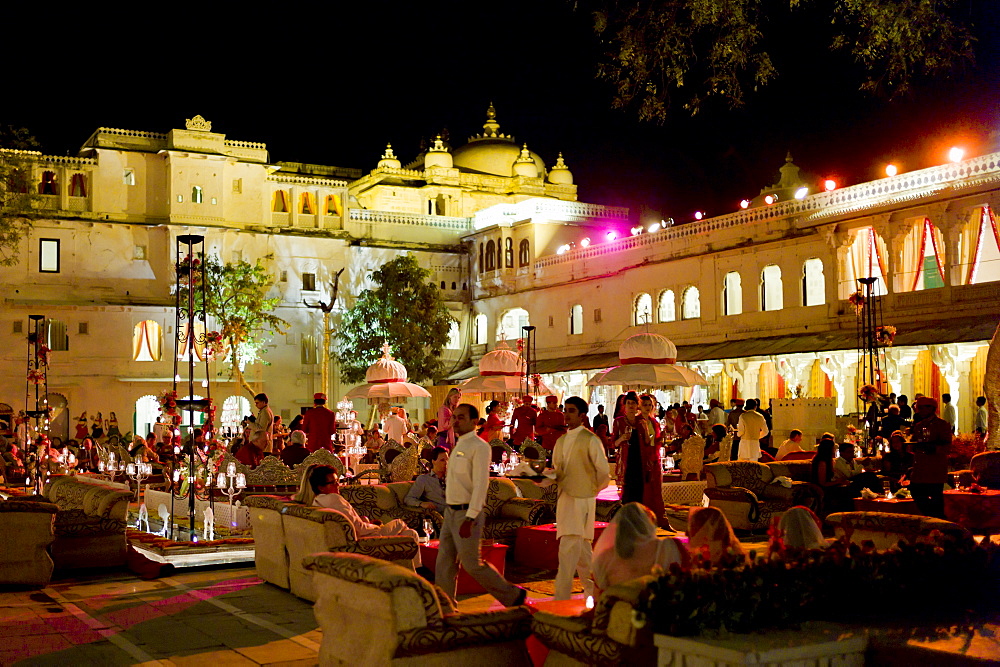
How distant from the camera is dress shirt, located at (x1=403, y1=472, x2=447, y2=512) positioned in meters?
8.12

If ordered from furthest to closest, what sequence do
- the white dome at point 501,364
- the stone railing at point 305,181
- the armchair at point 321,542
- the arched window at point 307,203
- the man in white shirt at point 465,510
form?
the arched window at point 307,203 → the stone railing at point 305,181 → the white dome at point 501,364 → the armchair at point 321,542 → the man in white shirt at point 465,510

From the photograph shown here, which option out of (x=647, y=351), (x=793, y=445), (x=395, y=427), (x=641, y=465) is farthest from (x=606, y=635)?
(x=395, y=427)

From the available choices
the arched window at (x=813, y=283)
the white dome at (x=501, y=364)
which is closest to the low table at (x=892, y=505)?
the white dome at (x=501, y=364)

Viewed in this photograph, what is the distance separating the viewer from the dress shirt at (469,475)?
708 cm

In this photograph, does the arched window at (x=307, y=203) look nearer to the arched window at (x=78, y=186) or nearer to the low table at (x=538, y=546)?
the arched window at (x=78, y=186)

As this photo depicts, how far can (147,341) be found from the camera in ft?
119

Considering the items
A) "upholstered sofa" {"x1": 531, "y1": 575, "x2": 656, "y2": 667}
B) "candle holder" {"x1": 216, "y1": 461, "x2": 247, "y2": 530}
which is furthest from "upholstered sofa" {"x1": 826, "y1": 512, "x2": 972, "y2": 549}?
"candle holder" {"x1": 216, "y1": 461, "x2": 247, "y2": 530}

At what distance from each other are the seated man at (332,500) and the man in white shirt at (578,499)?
149 cm

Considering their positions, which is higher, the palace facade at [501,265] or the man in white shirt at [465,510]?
the palace facade at [501,265]

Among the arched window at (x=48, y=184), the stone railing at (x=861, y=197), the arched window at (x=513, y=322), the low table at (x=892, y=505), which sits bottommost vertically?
the low table at (x=892, y=505)

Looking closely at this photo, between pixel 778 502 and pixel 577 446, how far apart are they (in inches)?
246

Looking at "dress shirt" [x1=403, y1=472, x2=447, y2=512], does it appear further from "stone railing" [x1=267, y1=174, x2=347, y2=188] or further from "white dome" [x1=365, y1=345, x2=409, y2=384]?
"stone railing" [x1=267, y1=174, x2=347, y2=188]

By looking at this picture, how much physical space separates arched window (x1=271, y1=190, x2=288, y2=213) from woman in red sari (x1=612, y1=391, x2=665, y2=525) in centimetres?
3141

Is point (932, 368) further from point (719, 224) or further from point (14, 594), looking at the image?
point (14, 594)
